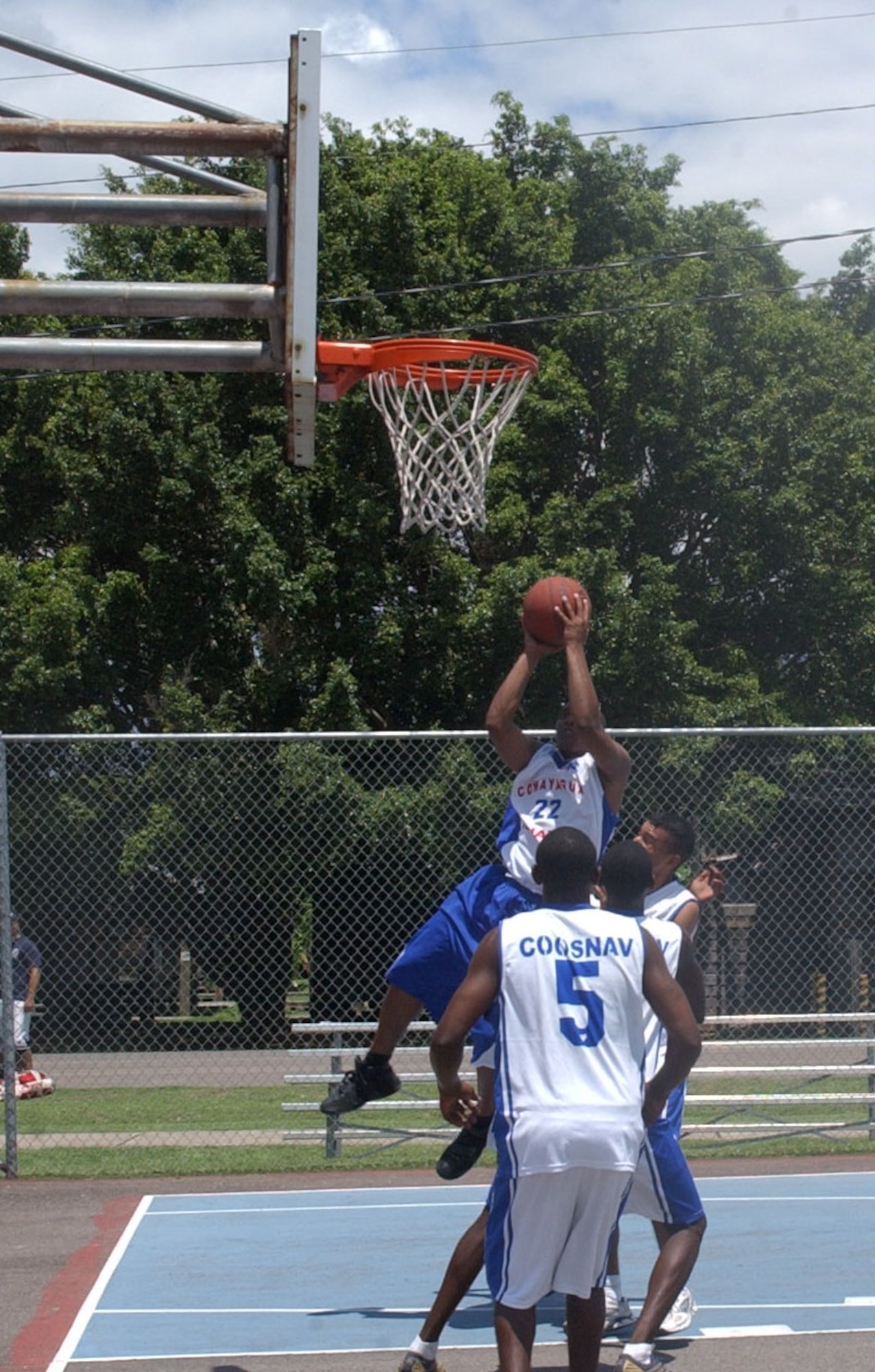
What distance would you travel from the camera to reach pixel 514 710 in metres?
5.71

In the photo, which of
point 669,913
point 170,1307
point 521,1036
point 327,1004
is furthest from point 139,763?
point 521,1036

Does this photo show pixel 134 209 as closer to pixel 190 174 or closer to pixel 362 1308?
pixel 190 174

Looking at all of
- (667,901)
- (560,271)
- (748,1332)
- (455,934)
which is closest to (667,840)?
(667,901)

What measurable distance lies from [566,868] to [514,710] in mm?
1084

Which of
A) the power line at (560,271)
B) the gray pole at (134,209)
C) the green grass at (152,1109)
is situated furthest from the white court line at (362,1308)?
the power line at (560,271)

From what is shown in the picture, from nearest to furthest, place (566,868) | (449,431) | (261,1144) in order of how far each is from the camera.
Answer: (566,868), (449,431), (261,1144)

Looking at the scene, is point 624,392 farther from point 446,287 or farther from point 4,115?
point 4,115

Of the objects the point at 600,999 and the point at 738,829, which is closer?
the point at 600,999

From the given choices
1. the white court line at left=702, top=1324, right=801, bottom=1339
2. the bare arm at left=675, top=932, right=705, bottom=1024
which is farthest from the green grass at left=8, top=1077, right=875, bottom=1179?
the bare arm at left=675, top=932, right=705, bottom=1024

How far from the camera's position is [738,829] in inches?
602

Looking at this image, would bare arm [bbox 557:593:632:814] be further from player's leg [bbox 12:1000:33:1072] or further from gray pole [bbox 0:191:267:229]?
player's leg [bbox 12:1000:33:1072]

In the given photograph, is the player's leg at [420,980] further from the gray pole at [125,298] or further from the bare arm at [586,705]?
the gray pole at [125,298]

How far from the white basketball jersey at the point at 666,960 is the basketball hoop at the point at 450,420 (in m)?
4.69

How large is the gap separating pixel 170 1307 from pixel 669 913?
2775mm
